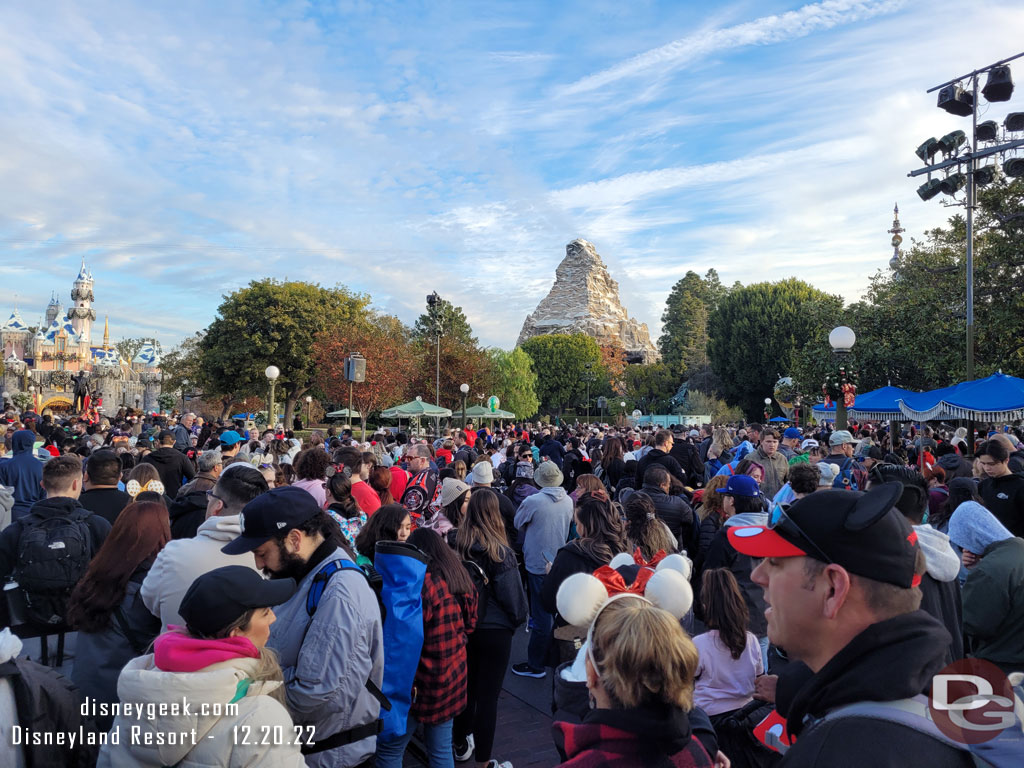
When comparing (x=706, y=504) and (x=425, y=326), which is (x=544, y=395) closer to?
(x=425, y=326)

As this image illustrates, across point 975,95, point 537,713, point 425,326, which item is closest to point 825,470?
point 537,713

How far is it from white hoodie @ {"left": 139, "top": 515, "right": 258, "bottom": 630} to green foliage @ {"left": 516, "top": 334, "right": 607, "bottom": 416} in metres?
71.7

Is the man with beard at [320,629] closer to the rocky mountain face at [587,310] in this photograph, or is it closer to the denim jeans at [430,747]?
the denim jeans at [430,747]

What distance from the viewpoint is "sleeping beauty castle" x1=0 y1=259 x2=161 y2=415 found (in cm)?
7888

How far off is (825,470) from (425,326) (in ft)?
246

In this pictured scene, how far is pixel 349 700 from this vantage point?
287 cm

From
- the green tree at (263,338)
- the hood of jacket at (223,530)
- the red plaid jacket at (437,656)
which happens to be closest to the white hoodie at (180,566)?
the hood of jacket at (223,530)

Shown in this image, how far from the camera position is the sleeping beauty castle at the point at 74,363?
259ft

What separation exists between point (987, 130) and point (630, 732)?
1376 cm

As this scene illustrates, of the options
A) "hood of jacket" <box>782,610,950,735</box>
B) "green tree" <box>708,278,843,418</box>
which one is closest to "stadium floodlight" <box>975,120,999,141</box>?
"hood of jacket" <box>782,610,950,735</box>

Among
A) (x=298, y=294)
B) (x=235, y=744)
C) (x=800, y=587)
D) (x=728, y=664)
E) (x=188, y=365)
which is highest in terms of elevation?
(x=298, y=294)

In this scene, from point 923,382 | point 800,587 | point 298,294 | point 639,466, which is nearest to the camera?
point 800,587

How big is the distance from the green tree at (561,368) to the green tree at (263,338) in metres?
36.8

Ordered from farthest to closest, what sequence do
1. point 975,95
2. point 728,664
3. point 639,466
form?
point 975,95, point 639,466, point 728,664
